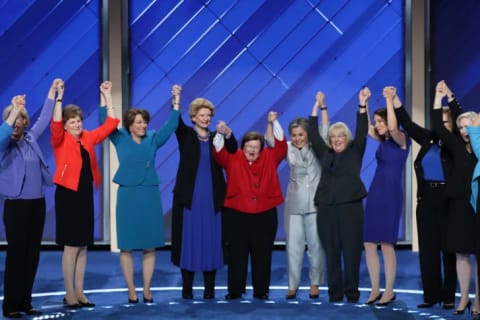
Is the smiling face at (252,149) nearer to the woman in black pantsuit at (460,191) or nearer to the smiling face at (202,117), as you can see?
the smiling face at (202,117)

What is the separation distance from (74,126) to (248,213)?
59.3 inches

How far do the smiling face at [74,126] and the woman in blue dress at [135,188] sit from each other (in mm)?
344

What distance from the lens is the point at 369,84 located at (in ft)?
32.2

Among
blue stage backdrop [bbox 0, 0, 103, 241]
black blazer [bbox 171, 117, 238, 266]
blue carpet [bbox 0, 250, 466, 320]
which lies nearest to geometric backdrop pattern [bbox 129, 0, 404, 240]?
blue stage backdrop [bbox 0, 0, 103, 241]

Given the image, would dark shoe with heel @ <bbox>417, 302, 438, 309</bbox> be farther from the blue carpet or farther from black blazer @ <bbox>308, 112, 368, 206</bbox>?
black blazer @ <bbox>308, 112, 368, 206</bbox>

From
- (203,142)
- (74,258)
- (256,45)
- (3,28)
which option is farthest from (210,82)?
(74,258)

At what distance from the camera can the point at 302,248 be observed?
6.97 meters

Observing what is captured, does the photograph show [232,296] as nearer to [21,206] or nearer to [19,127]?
[21,206]

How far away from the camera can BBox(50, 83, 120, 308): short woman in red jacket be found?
6.36 m

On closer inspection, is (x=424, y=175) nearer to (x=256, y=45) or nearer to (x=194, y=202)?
(x=194, y=202)

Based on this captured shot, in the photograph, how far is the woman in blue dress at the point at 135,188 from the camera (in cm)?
667

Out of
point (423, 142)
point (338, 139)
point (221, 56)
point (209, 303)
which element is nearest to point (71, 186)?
point (209, 303)

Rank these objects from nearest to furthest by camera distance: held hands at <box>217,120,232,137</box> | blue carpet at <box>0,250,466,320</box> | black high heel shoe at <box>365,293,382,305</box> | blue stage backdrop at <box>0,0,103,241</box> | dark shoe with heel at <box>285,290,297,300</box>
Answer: blue carpet at <box>0,250,466,320</box>, black high heel shoe at <box>365,293,382,305</box>, held hands at <box>217,120,232,137</box>, dark shoe with heel at <box>285,290,297,300</box>, blue stage backdrop at <box>0,0,103,241</box>

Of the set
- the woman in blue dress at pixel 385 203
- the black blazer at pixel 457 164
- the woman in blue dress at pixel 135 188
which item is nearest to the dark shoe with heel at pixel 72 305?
the woman in blue dress at pixel 135 188
